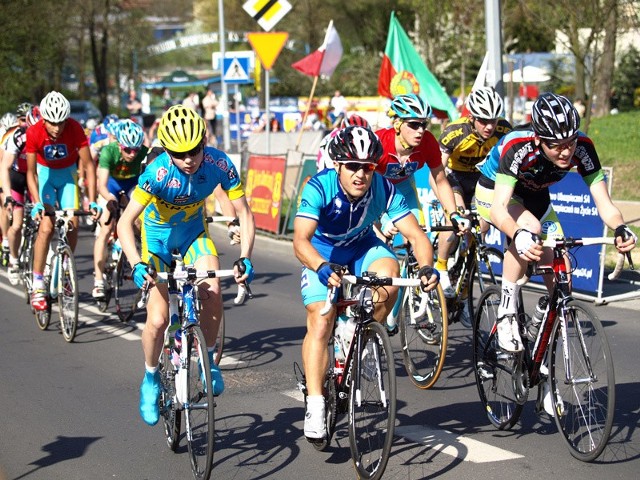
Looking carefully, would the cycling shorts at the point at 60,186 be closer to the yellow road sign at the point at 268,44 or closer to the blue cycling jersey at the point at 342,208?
the blue cycling jersey at the point at 342,208

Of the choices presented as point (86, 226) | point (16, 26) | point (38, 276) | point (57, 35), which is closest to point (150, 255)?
point (38, 276)

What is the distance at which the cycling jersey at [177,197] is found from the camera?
22.3ft

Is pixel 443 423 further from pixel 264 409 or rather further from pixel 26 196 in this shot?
pixel 26 196

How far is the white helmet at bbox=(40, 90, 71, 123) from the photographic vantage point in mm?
10523

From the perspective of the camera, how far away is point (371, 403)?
18.7 ft

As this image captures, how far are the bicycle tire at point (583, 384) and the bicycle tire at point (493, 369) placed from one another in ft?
1.65

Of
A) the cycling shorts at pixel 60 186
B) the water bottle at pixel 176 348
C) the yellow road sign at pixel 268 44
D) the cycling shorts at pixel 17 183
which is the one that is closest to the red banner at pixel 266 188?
the yellow road sign at pixel 268 44

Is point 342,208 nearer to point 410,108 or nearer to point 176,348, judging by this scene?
point 176,348

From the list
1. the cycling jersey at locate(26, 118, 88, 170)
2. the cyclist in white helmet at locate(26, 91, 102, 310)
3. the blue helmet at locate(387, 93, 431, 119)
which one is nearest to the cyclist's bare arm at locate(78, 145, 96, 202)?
the cyclist in white helmet at locate(26, 91, 102, 310)

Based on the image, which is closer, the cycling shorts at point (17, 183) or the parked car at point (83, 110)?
the cycling shorts at point (17, 183)

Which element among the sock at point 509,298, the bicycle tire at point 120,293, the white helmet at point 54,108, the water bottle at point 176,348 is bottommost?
the bicycle tire at point 120,293

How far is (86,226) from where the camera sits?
21250 mm

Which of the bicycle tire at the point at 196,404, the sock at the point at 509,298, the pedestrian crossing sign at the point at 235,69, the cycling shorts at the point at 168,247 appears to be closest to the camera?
the bicycle tire at the point at 196,404

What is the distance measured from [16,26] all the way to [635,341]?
Answer: 1476 inches
